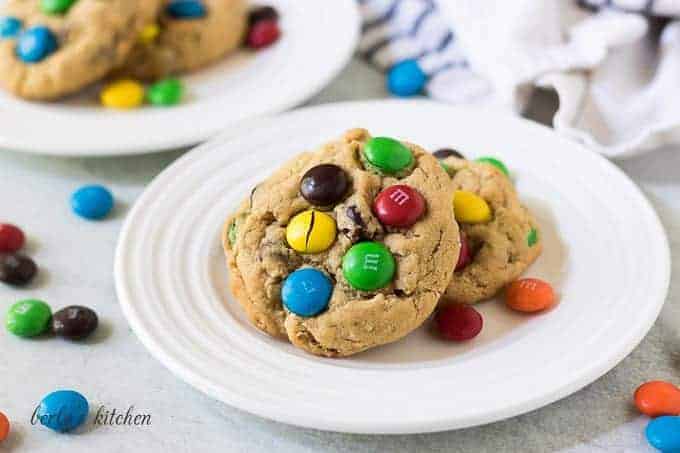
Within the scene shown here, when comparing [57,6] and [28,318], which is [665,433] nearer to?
[28,318]

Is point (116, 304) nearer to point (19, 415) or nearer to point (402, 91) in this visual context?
point (19, 415)

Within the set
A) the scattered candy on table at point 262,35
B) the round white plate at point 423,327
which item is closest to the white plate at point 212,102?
the scattered candy on table at point 262,35

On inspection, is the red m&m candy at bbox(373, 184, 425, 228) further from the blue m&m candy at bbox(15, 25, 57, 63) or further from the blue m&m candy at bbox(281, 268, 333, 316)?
the blue m&m candy at bbox(15, 25, 57, 63)

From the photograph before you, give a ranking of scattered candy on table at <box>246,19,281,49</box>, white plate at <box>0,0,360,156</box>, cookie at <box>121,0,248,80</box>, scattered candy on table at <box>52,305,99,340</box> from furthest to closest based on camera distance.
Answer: scattered candy on table at <box>246,19,281,49</box>, cookie at <box>121,0,248,80</box>, white plate at <box>0,0,360,156</box>, scattered candy on table at <box>52,305,99,340</box>

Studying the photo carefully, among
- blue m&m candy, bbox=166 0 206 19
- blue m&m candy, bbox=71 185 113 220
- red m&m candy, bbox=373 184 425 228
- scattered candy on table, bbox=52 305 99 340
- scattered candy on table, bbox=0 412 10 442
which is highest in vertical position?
red m&m candy, bbox=373 184 425 228

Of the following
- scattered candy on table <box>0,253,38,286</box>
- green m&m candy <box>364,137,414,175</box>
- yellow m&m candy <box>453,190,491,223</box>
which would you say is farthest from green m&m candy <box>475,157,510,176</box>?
scattered candy on table <box>0,253,38,286</box>

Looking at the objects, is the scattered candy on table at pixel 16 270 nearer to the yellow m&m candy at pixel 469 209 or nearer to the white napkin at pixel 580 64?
the yellow m&m candy at pixel 469 209
